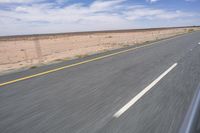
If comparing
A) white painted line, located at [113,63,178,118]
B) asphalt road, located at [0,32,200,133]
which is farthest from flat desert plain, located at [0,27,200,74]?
white painted line, located at [113,63,178,118]

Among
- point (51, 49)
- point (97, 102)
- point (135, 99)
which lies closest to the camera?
point (97, 102)

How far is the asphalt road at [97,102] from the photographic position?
159 inches

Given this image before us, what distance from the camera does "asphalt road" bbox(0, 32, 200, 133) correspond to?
4.04 meters

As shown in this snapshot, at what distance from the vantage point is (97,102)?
5.31m

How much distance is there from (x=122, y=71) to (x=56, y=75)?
9.59 feet

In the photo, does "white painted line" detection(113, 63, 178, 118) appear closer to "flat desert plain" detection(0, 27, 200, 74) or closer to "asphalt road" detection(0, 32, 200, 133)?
"asphalt road" detection(0, 32, 200, 133)

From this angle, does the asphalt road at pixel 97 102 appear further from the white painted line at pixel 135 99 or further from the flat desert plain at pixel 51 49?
the flat desert plain at pixel 51 49

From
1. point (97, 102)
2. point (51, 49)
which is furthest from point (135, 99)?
point (51, 49)

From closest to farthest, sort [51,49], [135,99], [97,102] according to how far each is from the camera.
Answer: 1. [97,102]
2. [135,99]
3. [51,49]

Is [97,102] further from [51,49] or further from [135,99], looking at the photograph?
[51,49]

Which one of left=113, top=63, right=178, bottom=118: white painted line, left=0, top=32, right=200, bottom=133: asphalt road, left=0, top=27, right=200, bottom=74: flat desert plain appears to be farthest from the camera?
left=0, top=27, right=200, bottom=74: flat desert plain

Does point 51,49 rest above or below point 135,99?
below

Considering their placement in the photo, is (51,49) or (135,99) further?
(51,49)

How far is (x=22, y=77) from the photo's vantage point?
26.4 feet
